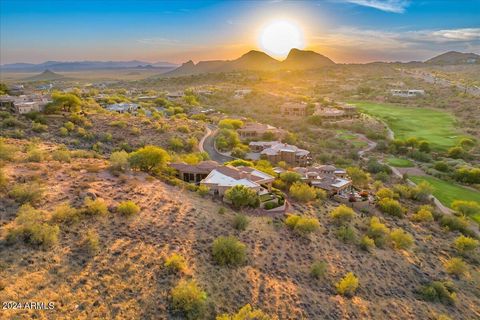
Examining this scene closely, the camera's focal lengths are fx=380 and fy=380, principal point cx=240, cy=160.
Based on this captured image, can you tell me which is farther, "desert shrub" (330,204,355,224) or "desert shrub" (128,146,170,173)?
"desert shrub" (128,146,170,173)

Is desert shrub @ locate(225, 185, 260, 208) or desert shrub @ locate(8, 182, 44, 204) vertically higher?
desert shrub @ locate(8, 182, 44, 204)

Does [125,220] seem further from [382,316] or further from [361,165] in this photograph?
[361,165]

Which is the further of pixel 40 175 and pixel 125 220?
pixel 40 175

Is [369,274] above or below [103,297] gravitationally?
below

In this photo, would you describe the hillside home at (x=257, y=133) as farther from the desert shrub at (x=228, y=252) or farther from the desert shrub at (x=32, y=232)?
the desert shrub at (x=32, y=232)

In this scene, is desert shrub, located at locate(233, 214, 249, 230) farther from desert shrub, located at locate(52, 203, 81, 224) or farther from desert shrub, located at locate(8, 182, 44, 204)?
desert shrub, located at locate(8, 182, 44, 204)

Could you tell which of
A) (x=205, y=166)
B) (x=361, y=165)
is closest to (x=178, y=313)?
(x=205, y=166)

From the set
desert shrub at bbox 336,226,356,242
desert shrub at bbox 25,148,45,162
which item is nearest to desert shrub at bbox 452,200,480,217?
desert shrub at bbox 336,226,356,242
